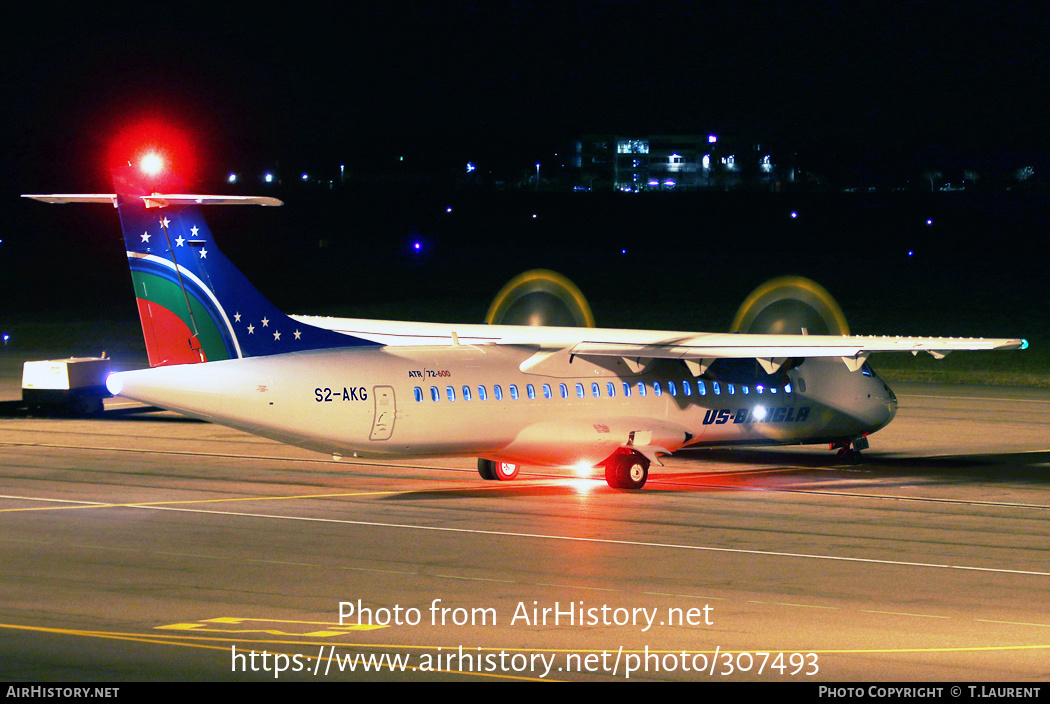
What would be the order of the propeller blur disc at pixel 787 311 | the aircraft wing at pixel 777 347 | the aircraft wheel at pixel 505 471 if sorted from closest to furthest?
the aircraft wing at pixel 777 347 < the aircraft wheel at pixel 505 471 < the propeller blur disc at pixel 787 311

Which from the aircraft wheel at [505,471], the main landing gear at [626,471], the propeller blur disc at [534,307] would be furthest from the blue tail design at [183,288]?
the propeller blur disc at [534,307]

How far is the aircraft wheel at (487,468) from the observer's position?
99.3 ft

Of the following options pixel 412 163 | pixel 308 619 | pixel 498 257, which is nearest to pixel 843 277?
pixel 498 257

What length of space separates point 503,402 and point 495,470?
8.67 ft

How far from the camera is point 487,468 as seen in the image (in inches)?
1195

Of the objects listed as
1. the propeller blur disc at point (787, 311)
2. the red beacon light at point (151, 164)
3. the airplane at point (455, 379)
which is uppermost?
the propeller blur disc at point (787, 311)

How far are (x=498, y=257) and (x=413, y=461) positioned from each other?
82.9m

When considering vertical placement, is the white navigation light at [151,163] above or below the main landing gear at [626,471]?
above

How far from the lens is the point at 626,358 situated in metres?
30.6

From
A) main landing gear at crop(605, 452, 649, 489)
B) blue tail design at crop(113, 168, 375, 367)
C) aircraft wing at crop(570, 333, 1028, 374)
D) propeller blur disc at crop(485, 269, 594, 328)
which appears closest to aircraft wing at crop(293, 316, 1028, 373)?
aircraft wing at crop(570, 333, 1028, 374)

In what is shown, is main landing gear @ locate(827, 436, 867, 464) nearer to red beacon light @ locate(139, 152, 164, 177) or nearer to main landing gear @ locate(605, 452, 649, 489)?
main landing gear @ locate(605, 452, 649, 489)

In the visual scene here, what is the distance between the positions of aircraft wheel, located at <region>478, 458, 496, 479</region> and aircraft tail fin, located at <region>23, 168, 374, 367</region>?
560cm

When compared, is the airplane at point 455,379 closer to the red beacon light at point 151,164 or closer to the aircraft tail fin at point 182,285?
the aircraft tail fin at point 182,285

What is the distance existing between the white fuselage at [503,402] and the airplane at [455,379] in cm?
3
